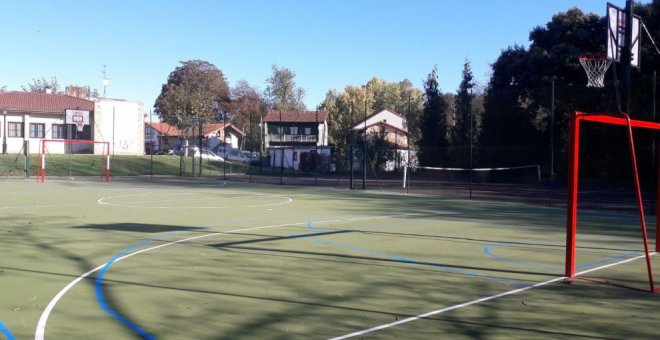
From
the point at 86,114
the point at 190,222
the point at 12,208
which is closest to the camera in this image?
the point at 190,222

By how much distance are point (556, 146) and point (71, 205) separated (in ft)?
86.2

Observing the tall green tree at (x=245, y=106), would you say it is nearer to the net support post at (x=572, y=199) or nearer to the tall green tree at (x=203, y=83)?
the tall green tree at (x=203, y=83)

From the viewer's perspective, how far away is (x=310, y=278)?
8.38 m

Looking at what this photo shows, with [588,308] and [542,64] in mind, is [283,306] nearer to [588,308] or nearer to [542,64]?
[588,308]

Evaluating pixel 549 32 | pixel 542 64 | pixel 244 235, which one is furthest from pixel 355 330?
pixel 549 32

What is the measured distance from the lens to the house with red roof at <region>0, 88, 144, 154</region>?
50.3m

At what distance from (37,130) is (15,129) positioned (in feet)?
5.89

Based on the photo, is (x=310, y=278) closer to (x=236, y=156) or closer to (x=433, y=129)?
(x=433, y=129)

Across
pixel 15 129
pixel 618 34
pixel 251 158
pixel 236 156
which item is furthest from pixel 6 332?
pixel 236 156

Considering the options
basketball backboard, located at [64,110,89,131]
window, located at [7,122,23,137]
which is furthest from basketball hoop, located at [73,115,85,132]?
window, located at [7,122,23,137]

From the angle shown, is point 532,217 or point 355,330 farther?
point 532,217

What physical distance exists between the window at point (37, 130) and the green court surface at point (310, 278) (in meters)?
39.2

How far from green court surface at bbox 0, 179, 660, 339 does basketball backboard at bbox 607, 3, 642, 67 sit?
5.26 meters

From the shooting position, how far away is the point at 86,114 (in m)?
53.7
